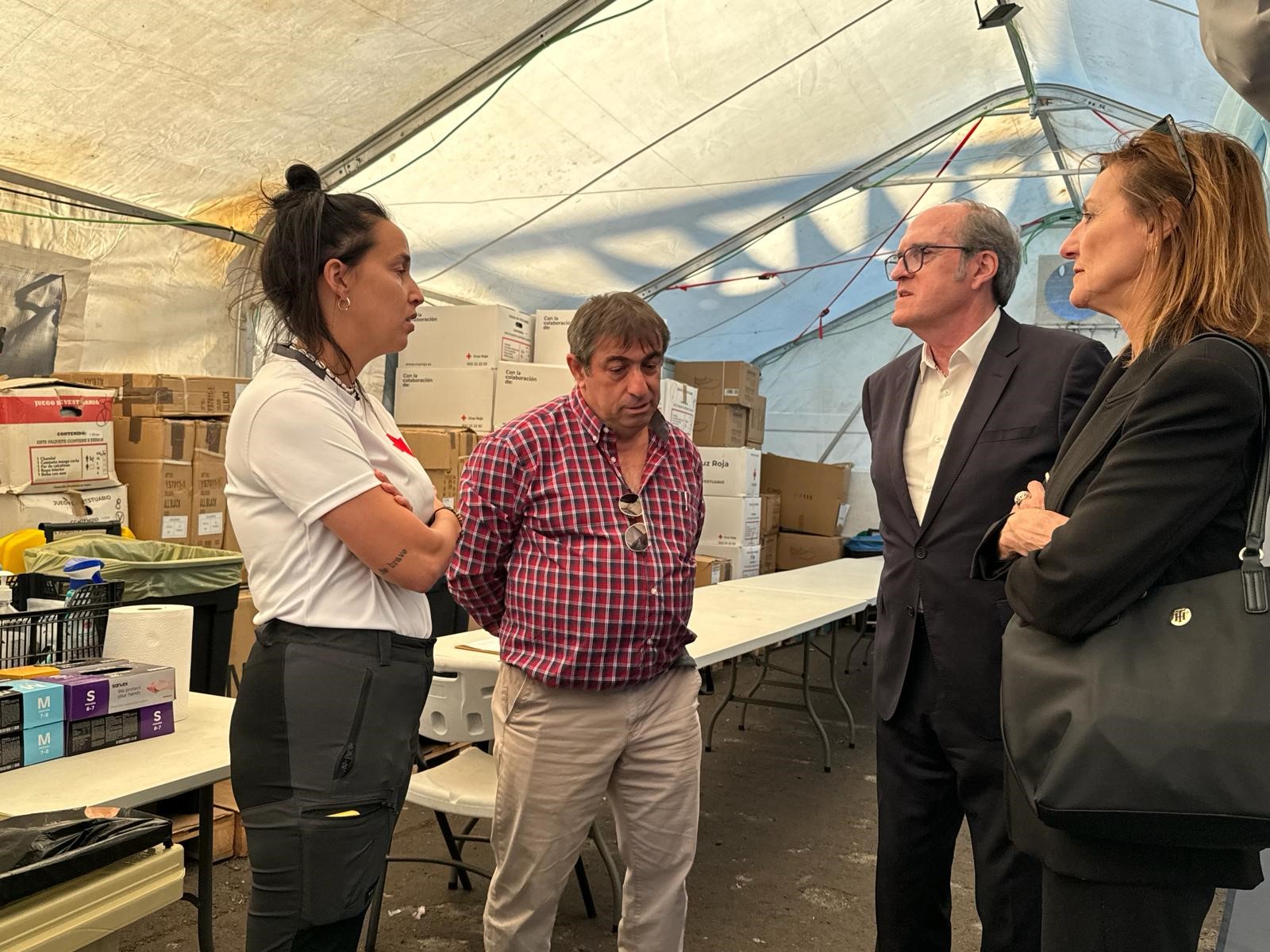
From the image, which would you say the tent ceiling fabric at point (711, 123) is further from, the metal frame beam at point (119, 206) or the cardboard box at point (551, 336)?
the metal frame beam at point (119, 206)

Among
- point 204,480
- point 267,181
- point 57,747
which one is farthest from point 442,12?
point 57,747

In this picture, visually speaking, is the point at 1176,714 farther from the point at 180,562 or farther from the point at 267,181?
the point at 267,181

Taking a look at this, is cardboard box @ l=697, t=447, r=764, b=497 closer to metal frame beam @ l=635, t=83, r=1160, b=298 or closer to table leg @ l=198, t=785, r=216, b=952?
metal frame beam @ l=635, t=83, r=1160, b=298

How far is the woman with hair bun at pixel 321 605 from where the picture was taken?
1.10 m

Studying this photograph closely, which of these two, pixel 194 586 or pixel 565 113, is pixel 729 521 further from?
pixel 194 586

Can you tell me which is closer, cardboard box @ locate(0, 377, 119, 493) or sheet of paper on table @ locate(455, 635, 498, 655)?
sheet of paper on table @ locate(455, 635, 498, 655)

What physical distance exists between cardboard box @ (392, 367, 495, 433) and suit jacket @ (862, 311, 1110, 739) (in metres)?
3.06

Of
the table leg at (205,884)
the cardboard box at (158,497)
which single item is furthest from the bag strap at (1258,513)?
the cardboard box at (158,497)

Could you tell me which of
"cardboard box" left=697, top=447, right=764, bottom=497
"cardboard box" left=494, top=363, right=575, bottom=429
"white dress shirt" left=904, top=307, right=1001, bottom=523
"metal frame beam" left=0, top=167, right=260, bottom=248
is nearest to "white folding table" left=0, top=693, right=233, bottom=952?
"white dress shirt" left=904, top=307, right=1001, bottom=523

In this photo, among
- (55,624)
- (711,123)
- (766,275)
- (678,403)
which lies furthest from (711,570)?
(55,624)

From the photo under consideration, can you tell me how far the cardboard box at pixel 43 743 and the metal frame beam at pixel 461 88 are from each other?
9.44 feet

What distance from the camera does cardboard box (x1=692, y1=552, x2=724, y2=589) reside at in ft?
18.1

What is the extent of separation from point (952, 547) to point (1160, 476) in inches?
25.1

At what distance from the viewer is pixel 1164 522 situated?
0.97m
